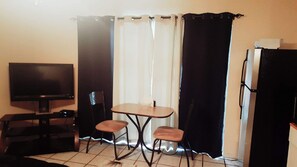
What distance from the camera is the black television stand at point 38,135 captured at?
300cm

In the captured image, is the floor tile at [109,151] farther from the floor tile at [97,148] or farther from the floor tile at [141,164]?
the floor tile at [141,164]

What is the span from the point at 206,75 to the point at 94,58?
1.73m

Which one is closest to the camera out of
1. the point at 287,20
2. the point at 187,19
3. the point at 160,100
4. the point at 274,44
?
the point at 274,44

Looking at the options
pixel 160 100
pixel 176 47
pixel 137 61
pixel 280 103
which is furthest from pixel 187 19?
pixel 280 103

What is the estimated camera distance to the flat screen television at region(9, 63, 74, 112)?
3.12 metres

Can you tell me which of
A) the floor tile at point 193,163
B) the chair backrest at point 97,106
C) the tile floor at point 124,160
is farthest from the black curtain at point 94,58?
the floor tile at point 193,163

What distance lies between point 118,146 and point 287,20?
2982mm

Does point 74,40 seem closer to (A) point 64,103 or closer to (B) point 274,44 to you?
(A) point 64,103

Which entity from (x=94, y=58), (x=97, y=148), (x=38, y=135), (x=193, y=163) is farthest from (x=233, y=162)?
(x=38, y=135)

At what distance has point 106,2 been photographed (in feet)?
10.9

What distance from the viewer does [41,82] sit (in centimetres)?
323

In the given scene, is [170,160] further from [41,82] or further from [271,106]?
[41,82]

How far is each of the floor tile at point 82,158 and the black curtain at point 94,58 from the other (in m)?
0.60

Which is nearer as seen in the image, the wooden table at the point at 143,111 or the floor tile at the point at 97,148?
the wooden table at the point at 143,111
